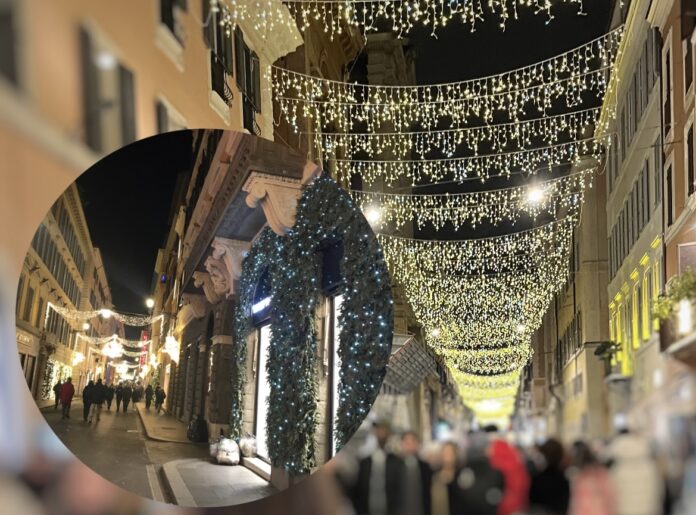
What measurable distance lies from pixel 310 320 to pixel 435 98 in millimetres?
1417

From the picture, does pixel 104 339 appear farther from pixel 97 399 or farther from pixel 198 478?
pixel 198 478

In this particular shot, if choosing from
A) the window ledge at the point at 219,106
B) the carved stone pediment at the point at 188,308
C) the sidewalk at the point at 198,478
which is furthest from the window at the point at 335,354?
the window ledge at the point at 219,106

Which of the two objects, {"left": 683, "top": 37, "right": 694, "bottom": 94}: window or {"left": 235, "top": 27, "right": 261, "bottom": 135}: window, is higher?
{"left": 235, "top": 27, "right": 261, "bottom": 135}: window

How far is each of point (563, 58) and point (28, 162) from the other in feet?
8.53

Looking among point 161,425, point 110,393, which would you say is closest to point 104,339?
point 110,393

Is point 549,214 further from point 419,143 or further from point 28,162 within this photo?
point 28,162

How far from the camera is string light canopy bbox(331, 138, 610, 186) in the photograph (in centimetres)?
382

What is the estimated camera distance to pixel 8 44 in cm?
323

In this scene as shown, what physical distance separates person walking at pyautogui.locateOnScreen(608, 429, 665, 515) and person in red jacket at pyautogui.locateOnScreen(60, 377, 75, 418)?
2.33 meters

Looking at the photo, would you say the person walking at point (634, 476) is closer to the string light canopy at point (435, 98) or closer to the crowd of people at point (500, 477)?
the crowd of people at point (500, 477)

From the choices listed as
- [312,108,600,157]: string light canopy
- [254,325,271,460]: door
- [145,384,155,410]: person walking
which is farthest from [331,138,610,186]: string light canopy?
[145,384,155,410]: person walking

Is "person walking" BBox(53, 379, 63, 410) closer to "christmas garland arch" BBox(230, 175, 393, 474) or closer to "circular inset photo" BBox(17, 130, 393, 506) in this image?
"circular inset photo" BBox(17, 130, 393, 506)

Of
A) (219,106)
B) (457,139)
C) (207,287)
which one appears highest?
(219,106)

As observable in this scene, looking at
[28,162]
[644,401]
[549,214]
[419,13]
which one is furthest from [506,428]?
[28,162]
